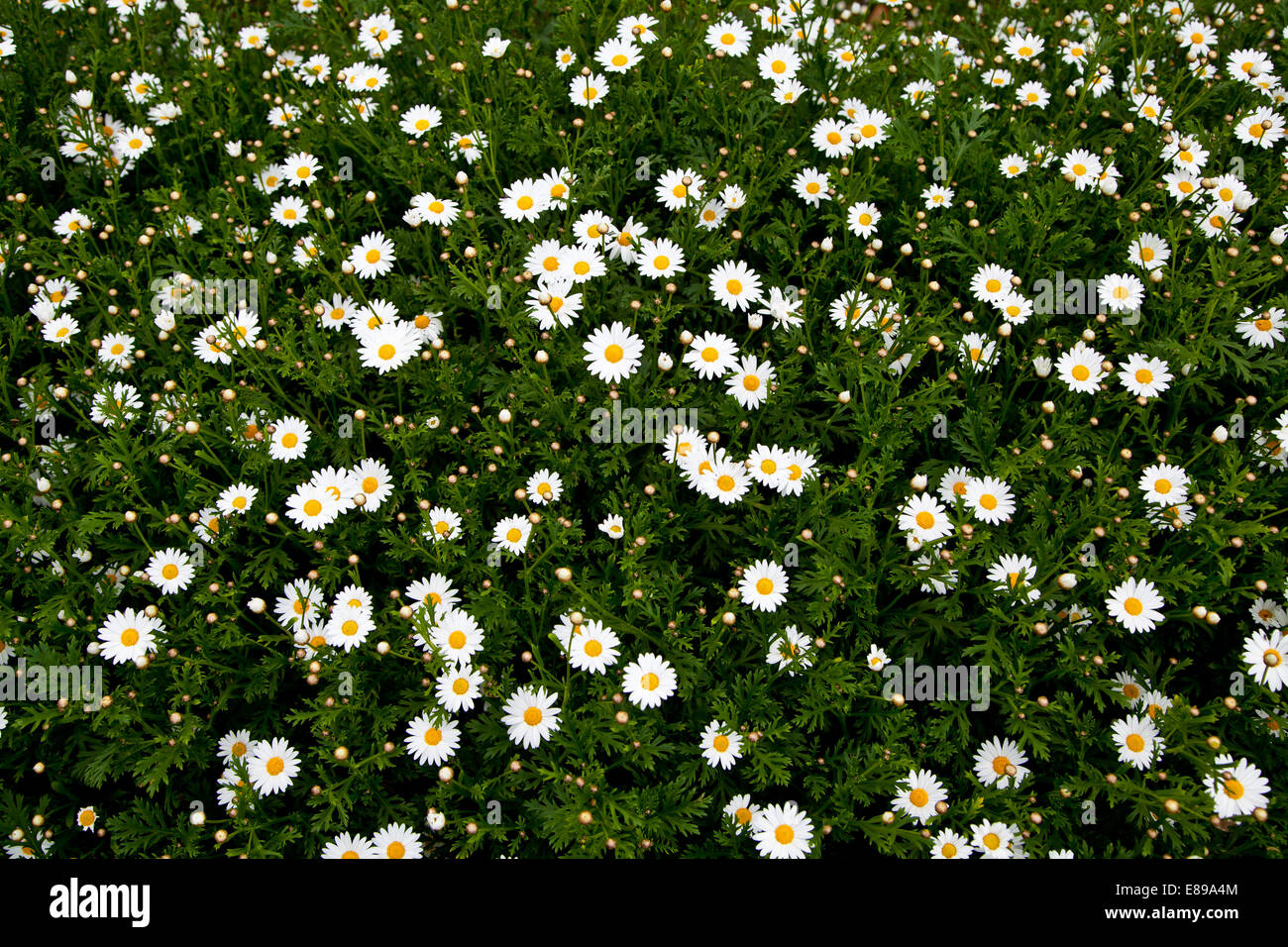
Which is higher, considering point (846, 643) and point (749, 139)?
point (749, 139)

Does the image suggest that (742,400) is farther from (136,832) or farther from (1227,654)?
(136,832)

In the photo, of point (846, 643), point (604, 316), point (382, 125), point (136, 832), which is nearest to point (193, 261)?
point (382, 125)

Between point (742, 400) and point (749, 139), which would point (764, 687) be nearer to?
point (742, 400)

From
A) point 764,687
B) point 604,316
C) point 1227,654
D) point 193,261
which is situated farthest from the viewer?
point 193,261

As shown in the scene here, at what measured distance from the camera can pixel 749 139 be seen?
420 centimetres

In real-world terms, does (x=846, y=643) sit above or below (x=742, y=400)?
below

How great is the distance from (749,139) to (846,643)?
243cm

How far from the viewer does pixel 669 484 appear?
3.44 meters

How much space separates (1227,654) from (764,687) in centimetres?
185

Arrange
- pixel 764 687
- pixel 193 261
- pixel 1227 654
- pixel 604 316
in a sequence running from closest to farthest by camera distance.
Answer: pixel 764 687, pixel 1227 654, pixel 604 316, pixel 193 261
